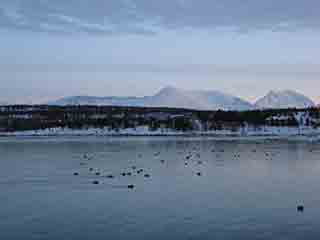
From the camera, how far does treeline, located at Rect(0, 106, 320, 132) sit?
123m

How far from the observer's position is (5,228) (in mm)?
13383

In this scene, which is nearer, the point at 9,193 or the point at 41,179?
the point at 9,193

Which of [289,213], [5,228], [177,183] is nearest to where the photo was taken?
[5,228]

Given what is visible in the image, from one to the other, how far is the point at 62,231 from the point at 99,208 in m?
3.08

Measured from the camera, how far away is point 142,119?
13662cm

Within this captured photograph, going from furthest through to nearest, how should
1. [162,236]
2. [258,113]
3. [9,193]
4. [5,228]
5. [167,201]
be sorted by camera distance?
[258,113], [9,193], [167,201], [5,228], [162,236]

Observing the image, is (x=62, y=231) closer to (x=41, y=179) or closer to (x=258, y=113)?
(x=41, y=179)

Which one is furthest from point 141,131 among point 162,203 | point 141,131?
point 162,203

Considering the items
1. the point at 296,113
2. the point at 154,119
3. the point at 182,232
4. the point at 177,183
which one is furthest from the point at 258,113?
the point at 182,232

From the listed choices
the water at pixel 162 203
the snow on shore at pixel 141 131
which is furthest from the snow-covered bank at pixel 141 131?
the water at pixel 162 203

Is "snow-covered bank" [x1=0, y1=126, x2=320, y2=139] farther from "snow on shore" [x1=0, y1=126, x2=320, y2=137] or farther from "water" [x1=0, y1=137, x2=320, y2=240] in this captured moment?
"water" [x1=0, y1=137, x2=320, y2=240]

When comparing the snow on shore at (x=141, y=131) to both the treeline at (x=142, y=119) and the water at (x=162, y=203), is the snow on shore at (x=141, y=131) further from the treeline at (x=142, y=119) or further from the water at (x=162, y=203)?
the water at (x=162, y=203)

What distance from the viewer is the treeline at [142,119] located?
122875 millimetres

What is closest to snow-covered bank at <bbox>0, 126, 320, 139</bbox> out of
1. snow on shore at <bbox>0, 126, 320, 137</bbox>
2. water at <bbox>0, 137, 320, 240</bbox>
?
snow on shore at <bbox>0, 126, 320, 137</bbox>
